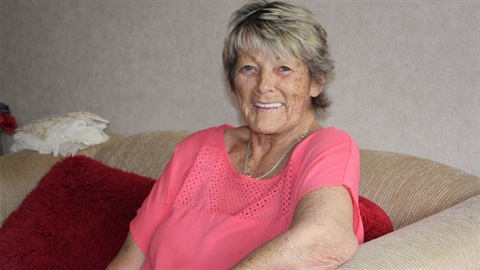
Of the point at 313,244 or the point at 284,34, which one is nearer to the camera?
the point at 313,244

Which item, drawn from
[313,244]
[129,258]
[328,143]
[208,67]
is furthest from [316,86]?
[208,67]

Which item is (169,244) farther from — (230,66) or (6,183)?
(6,183)

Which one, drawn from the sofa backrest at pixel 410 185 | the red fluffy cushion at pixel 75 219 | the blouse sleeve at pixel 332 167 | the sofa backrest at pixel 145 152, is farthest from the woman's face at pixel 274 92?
the sofa backrest at pixel 145 152

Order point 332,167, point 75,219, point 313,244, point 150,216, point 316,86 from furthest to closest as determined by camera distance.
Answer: point 75,219
point 150,216
point 316,86
point 332,167
point 313,244

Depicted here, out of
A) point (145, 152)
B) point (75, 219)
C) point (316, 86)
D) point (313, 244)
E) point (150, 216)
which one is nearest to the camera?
point (313, 244)

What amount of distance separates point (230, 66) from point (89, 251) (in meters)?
0.66

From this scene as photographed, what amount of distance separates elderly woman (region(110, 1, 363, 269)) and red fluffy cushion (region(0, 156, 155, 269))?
0.15 metres

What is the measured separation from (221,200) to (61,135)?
110 centimetres

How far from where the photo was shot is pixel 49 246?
211 cm

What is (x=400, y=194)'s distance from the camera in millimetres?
1891

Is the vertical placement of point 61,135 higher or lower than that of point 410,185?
lower

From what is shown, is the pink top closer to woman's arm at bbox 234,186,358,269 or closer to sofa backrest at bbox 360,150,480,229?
woman's arm at bbox 234,186,358,269

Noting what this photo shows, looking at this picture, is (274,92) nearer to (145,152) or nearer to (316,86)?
(316,86)

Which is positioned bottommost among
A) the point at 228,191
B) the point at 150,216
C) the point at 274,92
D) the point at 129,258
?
the point at 129,258
